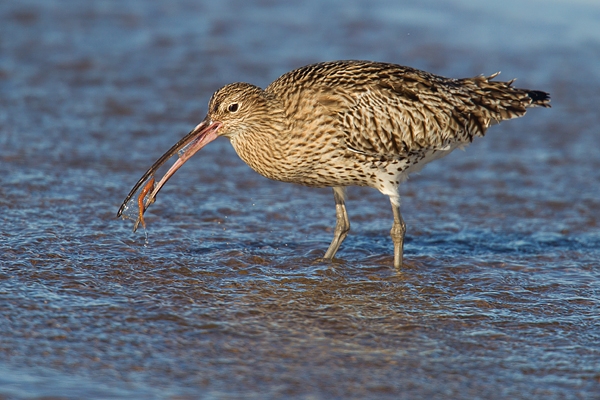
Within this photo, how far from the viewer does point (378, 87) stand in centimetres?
769

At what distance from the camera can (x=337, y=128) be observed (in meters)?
7.40

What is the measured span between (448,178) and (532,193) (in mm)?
911

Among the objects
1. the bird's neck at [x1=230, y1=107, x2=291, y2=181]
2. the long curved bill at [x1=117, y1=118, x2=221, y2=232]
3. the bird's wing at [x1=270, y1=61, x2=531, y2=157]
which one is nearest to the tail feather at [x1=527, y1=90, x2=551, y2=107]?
the bird's wing at [x1=270, y1=61, x2=531, y2=157]

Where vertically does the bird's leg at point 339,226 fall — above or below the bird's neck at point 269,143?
below

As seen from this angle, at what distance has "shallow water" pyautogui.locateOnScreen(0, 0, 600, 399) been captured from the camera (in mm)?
5496

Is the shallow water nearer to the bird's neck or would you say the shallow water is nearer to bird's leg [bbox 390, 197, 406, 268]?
bird's leg [bbox 390, 197, 406, 268]

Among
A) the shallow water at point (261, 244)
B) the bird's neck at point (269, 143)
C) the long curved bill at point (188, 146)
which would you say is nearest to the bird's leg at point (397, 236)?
the shallow water at point (261, 244)

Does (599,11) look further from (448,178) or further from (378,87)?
(378,87)

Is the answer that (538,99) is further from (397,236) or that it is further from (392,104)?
(397,236)

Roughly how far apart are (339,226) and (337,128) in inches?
36.5

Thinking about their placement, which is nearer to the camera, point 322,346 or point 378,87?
point 322,346

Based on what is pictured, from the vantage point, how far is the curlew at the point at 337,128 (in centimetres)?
738

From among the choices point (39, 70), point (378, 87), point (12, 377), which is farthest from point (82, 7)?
point (12, 377)

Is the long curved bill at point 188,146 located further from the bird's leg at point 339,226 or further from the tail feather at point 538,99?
the tail feather at point 538,99
